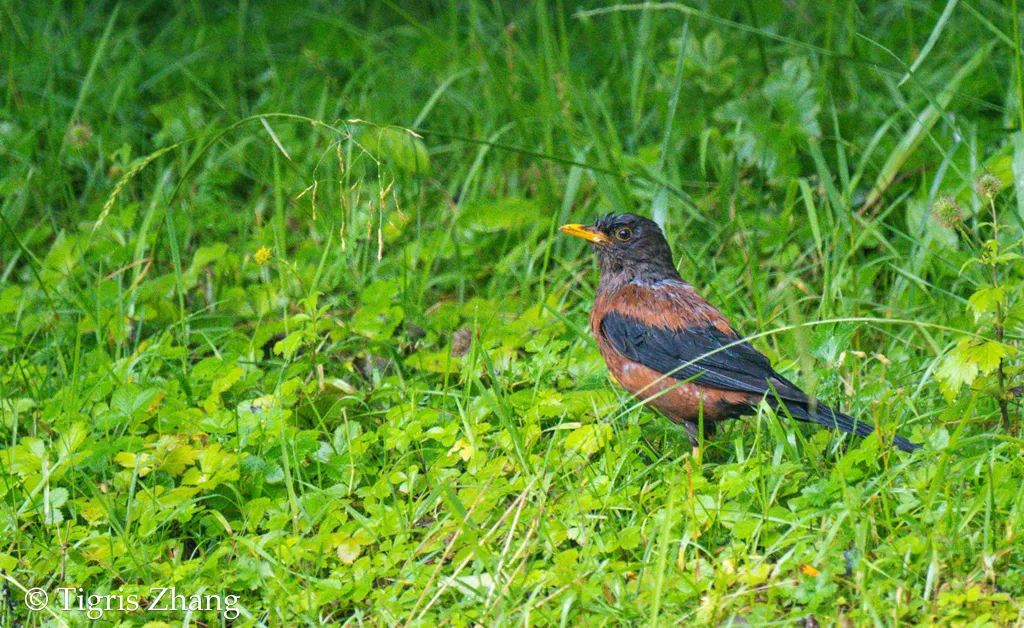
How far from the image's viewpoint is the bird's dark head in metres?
4.97

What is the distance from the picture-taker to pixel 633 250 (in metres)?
4.98

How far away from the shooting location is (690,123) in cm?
634

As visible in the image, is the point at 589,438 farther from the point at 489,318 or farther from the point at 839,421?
the point at 489,318

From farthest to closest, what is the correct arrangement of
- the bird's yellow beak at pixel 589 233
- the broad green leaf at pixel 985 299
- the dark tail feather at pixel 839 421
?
1. the bird's yellow beak at pixel 589 233
2. the dark tail feather at pixel 839 421
3. the broad green leaf at pixel 985 299

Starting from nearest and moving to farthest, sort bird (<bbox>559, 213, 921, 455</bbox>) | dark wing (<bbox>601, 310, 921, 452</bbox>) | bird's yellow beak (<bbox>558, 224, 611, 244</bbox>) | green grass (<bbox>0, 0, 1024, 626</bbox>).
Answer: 1. green grass (<bbox>0, 0, 1024, 626</bbox>)
2. dark wing (<bbox>601, 310, 921, 452</bbox>)
3. bird (<bbox>559, 213, 921, 455</bbox>)
4. bird's yellow beak (<bbox>558, 224, 611, 244</bbox>)

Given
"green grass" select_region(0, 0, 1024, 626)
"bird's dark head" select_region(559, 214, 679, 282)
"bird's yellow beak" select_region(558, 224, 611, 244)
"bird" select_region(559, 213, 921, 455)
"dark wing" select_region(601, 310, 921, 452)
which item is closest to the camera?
"green grass" select_region(0, 0, 1024, 626)

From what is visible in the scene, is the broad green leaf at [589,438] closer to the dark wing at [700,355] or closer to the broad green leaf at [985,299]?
the dark wing at [700,355]

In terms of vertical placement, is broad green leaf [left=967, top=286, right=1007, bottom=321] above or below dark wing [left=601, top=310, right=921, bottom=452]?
above

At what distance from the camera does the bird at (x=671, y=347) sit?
158 inches

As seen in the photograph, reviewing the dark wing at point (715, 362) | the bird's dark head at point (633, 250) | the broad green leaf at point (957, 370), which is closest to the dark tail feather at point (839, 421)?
the dark wing at point (715, 362)

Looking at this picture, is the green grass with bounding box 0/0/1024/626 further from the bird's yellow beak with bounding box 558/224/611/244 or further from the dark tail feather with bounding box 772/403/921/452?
the bird's yellow beak with bounding box 558/224/611/244

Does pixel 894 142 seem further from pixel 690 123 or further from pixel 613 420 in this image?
pixel 613 420

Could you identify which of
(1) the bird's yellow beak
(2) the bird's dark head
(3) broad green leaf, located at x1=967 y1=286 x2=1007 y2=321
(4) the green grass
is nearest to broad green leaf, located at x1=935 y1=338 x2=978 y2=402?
(4) the green grass

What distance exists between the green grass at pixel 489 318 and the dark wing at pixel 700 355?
191 mm
